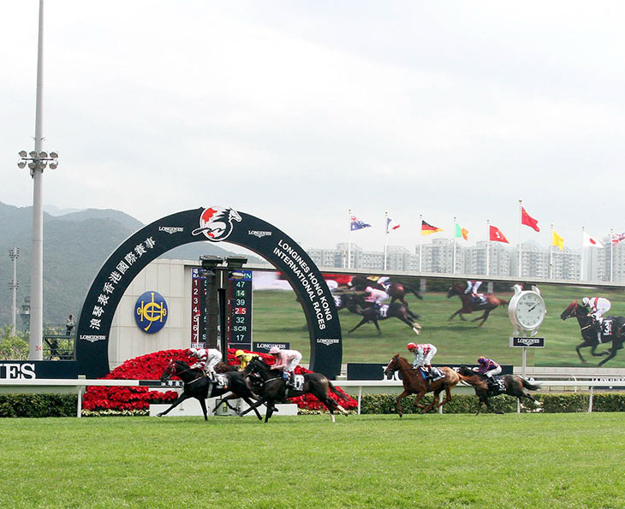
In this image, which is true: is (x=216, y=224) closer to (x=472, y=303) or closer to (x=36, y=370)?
(x=36, y=370)

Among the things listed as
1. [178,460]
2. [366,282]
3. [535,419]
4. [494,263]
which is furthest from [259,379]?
[494,263]

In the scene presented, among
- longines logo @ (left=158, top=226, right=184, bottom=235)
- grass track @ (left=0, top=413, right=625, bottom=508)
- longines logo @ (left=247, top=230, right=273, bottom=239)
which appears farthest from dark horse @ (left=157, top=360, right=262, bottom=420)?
longines logo @ (left=247, top=230, right=273, bottom=239)

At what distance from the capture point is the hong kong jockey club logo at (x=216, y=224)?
63.8ft

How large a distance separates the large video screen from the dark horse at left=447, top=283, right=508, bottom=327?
4 cm

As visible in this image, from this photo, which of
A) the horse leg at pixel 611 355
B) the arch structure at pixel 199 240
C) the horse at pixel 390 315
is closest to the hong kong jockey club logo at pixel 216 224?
the arch structure at pixel 199 240

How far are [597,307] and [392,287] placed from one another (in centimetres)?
Answer: 915

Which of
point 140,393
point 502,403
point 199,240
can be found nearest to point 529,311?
point 502,403

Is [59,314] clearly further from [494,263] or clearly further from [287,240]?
[287,240]

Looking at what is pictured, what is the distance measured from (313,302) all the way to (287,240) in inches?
59.1

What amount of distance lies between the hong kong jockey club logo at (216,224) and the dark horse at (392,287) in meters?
14.6

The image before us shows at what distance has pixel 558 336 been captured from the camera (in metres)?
36.5

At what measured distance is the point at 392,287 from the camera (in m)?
34.3

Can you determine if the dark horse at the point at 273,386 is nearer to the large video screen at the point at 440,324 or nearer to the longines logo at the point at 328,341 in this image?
the longines logo at the point at 328,341

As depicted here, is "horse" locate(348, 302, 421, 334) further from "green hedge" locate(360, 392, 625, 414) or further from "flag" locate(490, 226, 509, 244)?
"green hedge" locate(360, 392, 625, 414)
